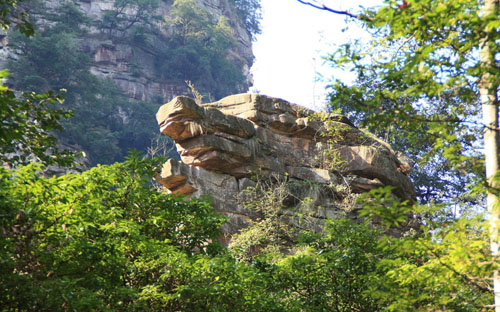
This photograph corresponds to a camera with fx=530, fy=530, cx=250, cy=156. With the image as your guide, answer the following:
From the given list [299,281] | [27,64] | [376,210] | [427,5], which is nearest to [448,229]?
[376,210]

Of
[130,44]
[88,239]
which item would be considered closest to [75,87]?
[130,44]

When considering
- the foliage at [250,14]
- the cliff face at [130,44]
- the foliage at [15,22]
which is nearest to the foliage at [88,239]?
the foliage at [15,22]

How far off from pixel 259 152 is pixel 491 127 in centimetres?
1097

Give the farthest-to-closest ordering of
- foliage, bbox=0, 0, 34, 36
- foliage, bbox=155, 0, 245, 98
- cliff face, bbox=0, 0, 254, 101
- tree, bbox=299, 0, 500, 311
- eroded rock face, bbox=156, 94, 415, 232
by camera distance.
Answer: foliage, bbox=155, 0, 245, 98 < cliff face, bbox=0, 0, 254, 101 < eroded rock face, bbox=156, 94, 415, 232 < foliage, bbox=0, 0, 34, 36 < tree, bbox=299, 0, 500, 311

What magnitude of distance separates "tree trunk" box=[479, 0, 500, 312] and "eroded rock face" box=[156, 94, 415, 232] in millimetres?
9744

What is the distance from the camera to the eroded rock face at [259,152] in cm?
1409

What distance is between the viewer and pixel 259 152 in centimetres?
1518

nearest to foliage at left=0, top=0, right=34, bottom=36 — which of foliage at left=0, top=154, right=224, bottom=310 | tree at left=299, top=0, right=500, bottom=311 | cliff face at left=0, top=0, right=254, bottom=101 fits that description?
foliage at left=0, top=154, right=224, bottom=310

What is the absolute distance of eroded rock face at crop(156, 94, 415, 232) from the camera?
46.2 ft

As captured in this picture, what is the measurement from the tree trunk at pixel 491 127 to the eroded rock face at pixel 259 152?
9.74 m

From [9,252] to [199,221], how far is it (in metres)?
2.97

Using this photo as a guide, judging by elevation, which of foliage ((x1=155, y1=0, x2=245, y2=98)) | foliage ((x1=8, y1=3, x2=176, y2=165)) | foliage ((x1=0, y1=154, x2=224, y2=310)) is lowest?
foliage ((x1=0, y1=154, x2=224, y2=310))

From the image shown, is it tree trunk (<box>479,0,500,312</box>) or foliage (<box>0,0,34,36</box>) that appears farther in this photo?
foliage (<box>0,0,34,36</box>)

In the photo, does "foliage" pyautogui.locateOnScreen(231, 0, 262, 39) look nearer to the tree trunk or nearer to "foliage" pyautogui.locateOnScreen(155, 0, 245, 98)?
"foliage" pyautogui.locateOnScreen(155, 0, 245, 98)
